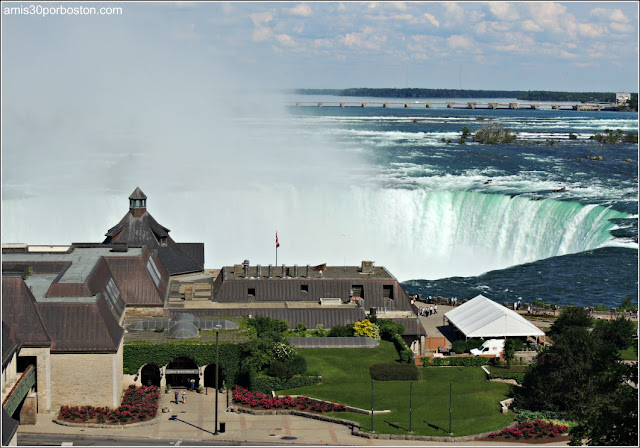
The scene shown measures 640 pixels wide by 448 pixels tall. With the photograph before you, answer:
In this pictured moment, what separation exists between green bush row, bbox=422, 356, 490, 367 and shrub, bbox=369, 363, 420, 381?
9.91 feet

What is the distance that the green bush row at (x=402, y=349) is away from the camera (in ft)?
188

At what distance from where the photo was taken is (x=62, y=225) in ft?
334

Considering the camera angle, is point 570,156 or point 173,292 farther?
point 570,156

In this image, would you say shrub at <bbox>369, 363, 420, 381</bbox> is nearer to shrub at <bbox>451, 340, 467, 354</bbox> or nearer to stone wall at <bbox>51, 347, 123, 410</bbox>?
shrub at <bbox>451, 340, 467, 354</bbox>

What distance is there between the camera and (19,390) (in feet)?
148

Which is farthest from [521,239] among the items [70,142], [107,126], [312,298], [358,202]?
[107,126]

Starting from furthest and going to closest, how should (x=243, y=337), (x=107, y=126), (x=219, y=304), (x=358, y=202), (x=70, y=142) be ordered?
(x=107, y=126) → (x=70, y=142) → (x=358, y=202) → (x=219, y=304) → (x=243, y=337)

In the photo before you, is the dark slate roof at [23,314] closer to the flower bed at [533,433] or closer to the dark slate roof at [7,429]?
the dark slate roof at [7,429]

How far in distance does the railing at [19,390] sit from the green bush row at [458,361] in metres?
22.3

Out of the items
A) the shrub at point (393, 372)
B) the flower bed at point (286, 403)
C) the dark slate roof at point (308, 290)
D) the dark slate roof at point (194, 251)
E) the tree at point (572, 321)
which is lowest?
the flower bed at point (286, 403)

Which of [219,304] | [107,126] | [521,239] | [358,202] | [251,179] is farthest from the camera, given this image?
[107,126]

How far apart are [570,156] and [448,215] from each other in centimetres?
6786

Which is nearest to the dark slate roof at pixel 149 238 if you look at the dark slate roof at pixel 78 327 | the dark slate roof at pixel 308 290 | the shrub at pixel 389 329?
the dark slate roof at pixel 308 290

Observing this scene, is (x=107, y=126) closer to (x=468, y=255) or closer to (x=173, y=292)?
(x=468, y=255)
